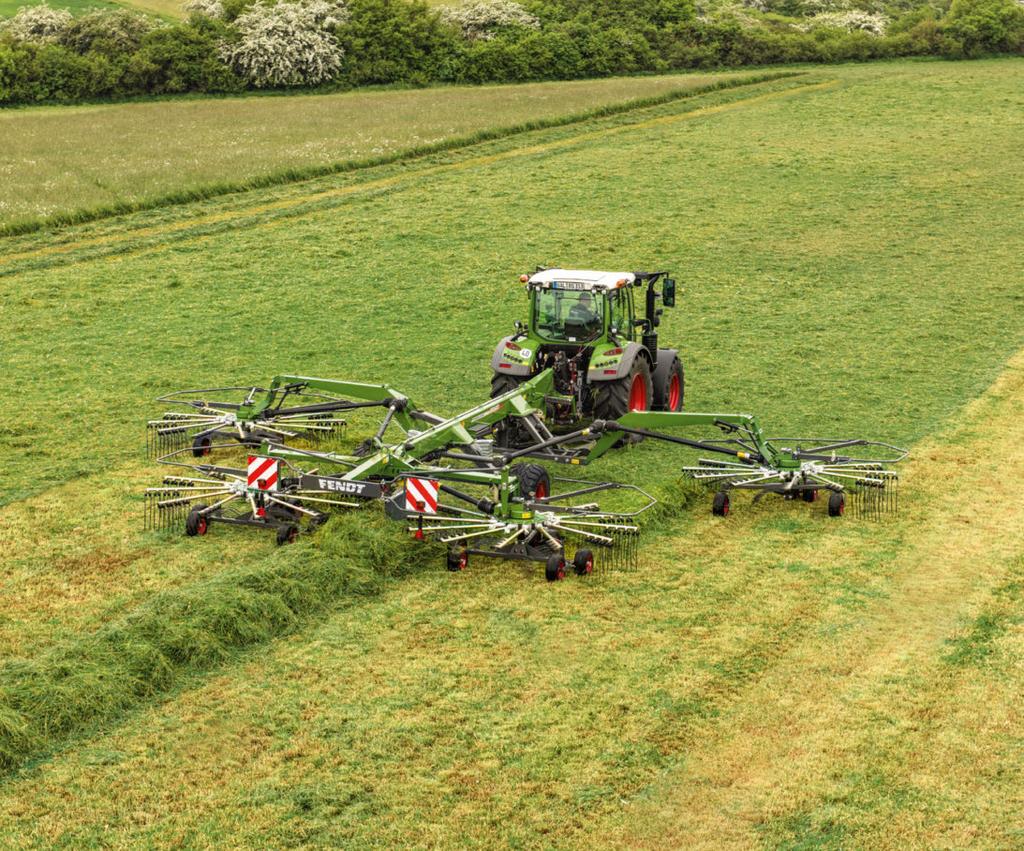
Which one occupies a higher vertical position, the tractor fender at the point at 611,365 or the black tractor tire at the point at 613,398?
the tractor fender at the point at 611,365

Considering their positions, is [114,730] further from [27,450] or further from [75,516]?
[27,450]

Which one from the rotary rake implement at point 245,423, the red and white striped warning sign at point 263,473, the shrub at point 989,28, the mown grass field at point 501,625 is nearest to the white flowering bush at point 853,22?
the shrub at point 989,28

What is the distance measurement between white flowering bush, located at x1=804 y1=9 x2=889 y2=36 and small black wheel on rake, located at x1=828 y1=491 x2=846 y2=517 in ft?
179

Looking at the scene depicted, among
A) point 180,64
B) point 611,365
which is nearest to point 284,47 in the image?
point 180,64

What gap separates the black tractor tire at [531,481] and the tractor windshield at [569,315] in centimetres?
363

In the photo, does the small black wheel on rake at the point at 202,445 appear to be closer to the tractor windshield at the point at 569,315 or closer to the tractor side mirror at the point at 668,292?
the tractor windshield at the point at 569,315

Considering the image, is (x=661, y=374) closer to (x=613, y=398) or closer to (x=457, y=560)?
(x=613, y=398)

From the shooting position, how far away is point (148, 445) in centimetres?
1869

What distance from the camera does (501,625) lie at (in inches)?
515

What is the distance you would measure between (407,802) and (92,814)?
227 centimetres

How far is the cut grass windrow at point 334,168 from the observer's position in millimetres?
34062

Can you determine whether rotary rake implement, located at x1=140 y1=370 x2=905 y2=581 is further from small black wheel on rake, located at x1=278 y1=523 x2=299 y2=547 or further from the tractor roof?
the tractor roof

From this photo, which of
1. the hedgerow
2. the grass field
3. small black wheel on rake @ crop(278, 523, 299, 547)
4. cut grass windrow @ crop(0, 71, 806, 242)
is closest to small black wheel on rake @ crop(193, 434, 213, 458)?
small black wheel on rake @ crop(278, 523, 299, 547)

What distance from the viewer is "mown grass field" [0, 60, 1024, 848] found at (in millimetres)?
10117
